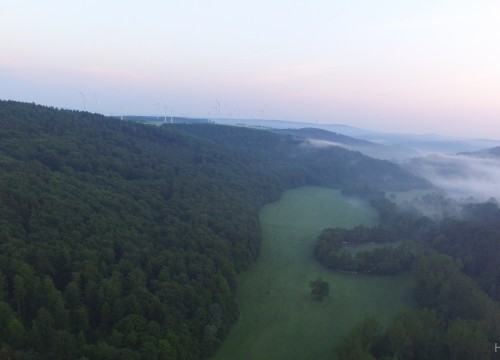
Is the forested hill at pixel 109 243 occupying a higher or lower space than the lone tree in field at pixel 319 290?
higher

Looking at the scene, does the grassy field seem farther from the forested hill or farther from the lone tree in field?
the forested hill

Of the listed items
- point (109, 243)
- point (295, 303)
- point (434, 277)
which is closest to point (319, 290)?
point (295, 303)

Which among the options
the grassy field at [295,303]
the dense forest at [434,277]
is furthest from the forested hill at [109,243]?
the dense forest at [434,277]

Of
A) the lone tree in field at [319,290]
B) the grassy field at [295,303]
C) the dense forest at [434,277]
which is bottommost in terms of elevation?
the grassy field at [295,303]

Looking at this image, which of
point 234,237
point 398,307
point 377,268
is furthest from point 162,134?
point 398,307

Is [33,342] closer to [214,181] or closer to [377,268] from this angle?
[377,268]

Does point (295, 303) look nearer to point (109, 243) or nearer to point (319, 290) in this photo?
point (319, 290)

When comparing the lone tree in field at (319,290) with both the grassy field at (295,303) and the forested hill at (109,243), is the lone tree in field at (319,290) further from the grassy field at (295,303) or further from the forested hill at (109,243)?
the forested hill at (109,243)
